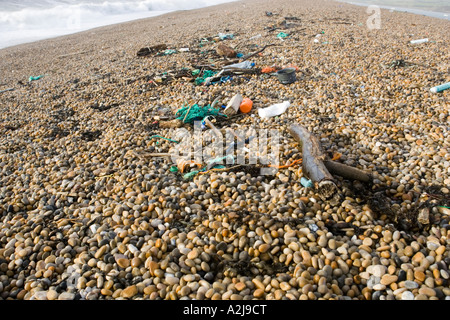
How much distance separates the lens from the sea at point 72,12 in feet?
75.8

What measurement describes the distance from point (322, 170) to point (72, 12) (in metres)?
38.3

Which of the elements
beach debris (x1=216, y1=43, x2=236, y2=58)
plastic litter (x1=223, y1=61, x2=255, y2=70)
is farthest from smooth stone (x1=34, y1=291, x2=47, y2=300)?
beach debris (x1=216, y1=43, x2=236, y2=58)

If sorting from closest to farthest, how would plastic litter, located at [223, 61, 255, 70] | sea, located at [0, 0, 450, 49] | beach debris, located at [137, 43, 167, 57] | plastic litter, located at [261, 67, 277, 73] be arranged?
plastic litter, located at [261, 67, 277, 73] → plastic litter, located at [223, 61, 255, 70] → beach debris, located at [137, 43, 167, 57] → sea, located at [0, 0, 450, 49]

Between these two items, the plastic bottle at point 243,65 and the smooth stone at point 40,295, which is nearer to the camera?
the smooth stone at point 40,295

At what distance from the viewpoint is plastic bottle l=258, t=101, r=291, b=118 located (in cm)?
532

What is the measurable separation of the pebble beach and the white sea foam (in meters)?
21.6

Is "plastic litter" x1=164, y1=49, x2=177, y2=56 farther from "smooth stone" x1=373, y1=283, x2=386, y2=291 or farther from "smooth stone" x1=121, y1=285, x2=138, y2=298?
"smooth stone" x1=373, y1=283, x2=386, y2=291

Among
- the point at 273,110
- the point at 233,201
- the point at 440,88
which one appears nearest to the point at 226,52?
the point at 273,110

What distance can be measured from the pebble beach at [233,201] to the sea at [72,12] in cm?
2039

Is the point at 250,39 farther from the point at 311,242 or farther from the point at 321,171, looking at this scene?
the point at 311,242

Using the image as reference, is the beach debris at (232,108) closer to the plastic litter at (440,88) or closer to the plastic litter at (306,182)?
the plastic litter at (306,182)

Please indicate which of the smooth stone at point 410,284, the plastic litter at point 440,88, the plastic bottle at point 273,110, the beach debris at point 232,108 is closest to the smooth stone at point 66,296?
the smooth stone at point 410,284

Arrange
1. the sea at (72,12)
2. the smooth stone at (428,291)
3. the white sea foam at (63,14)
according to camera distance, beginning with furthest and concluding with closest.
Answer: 1. the white sea foam at (63,14)
2. the sea at (72,12)
3. the smooth stone at (428,291)
